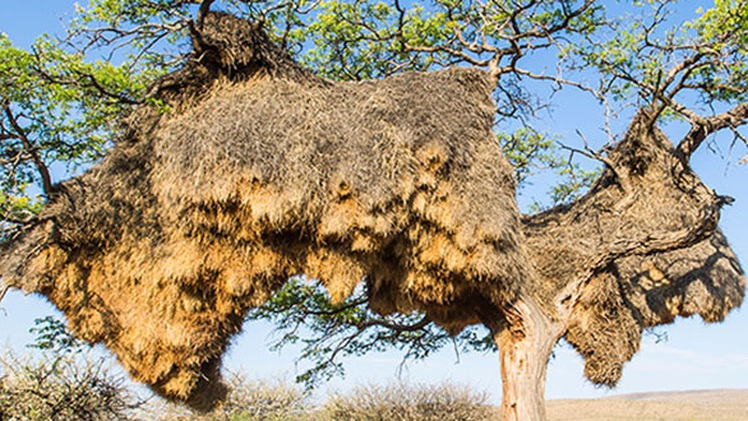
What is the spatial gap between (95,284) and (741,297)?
12240 millimetres

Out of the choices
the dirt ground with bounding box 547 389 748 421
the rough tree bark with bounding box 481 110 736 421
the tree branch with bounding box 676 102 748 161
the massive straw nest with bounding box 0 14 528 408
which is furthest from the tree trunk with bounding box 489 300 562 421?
the dirt ground with bounding box 547 389 748 421

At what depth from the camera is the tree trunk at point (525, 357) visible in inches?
402

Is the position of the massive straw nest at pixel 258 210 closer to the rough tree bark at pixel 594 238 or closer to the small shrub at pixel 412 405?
the rough tree bark at pixel 594 238

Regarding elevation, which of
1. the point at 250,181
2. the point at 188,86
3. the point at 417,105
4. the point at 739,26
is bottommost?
the point at 250,181

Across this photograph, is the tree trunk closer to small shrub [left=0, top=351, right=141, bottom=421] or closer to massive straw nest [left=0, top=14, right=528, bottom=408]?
massive straw nest [left=0, top=14, right=528, bottom=408]

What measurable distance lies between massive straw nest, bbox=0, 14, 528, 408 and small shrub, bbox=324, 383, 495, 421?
7789 millimetres

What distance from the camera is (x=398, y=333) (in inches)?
656

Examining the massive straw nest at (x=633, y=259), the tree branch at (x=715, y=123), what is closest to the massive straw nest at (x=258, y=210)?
the massive straw nest at (x=633, y=259)

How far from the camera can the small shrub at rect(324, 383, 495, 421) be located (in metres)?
18.4

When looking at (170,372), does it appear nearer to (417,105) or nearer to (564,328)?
(417,105)

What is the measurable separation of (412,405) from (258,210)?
11.2m

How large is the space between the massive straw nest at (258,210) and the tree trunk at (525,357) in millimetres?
558

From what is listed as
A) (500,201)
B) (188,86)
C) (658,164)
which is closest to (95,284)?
(188,86)

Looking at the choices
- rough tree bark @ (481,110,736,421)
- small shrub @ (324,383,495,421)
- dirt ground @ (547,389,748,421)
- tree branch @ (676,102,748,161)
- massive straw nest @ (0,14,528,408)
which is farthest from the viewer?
dirt ground @ (547,389,748,421)
